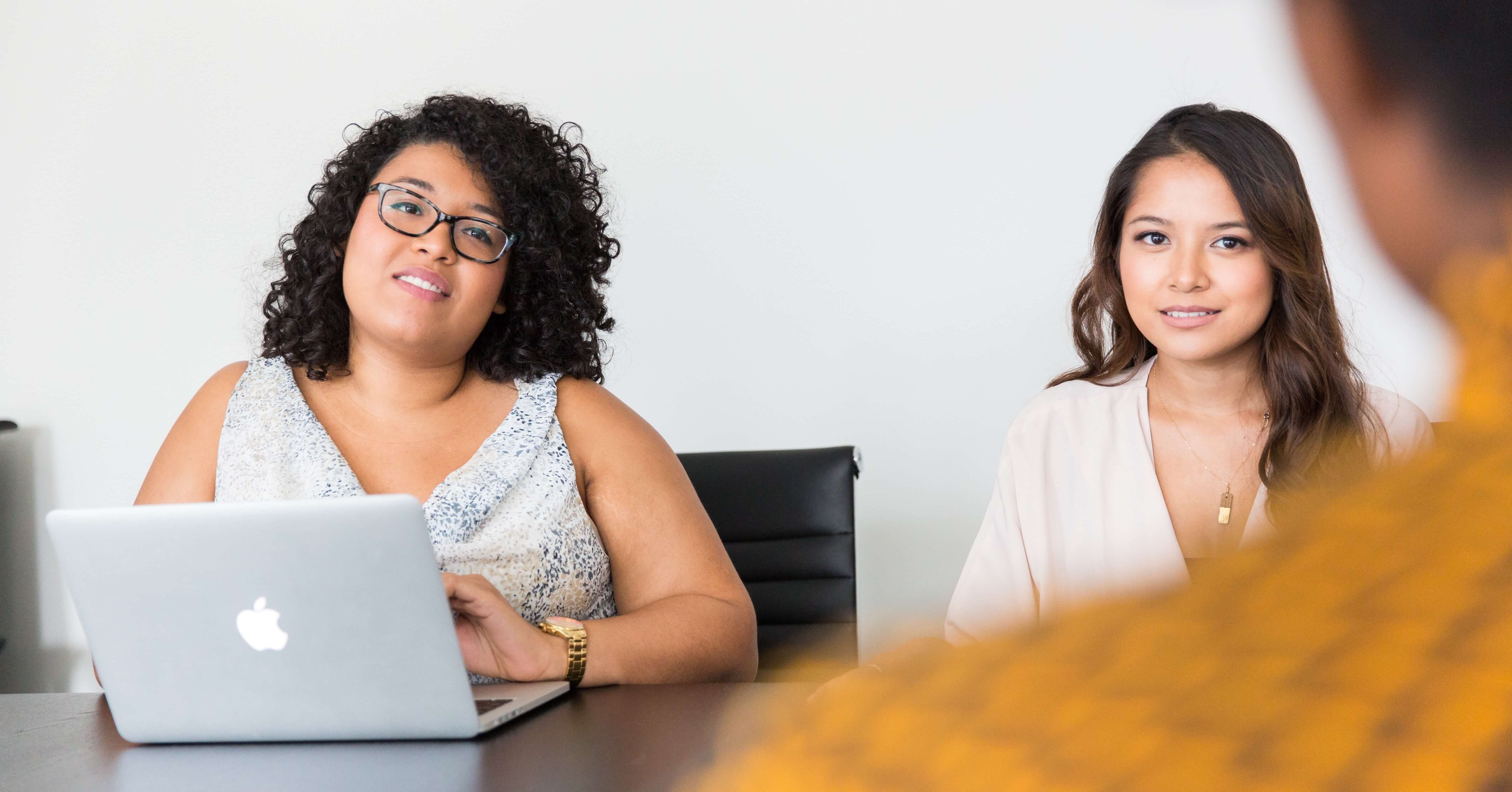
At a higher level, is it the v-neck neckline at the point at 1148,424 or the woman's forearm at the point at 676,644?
the v-neck neckline at the point at 1148,424

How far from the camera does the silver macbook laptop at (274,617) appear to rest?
3.15ft

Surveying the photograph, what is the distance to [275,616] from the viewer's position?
38.4 inches

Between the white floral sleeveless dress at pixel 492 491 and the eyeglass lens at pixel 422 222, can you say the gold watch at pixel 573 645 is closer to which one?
the white floral sleeveless dress at pixel 492 491

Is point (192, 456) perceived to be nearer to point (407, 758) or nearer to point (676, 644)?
point (676, 644)

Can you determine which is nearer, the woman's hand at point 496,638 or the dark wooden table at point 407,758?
the dark wooden table at point 407,758

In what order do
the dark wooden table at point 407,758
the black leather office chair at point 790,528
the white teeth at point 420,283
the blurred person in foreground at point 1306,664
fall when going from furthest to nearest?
the black leather office chair at point 790,528
the white teeth at point 420,283
the dark wooden table at point 407,758
the blurred person in foreground at point 1306,664

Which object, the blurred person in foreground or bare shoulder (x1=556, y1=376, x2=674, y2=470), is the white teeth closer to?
bare shoulder (x1=556, y1=376, x2=674, y2=470)

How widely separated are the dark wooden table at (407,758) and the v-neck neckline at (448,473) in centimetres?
49

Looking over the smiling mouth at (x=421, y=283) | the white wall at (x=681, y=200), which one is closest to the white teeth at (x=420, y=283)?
the smiling mouth at (x=421, y=283)

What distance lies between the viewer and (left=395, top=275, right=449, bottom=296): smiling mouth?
1.66 meters

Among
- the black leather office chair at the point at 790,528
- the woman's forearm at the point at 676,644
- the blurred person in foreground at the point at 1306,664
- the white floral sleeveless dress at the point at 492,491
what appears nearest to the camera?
the blurred person in foreground at the point at 1306,664

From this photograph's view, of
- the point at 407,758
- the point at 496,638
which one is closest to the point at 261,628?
the point at 407,758

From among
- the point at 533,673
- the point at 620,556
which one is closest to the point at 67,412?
the point at 620,556

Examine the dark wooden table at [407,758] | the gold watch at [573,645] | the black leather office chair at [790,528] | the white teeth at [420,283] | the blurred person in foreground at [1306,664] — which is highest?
the blurred person in foreground at [1306,664]
